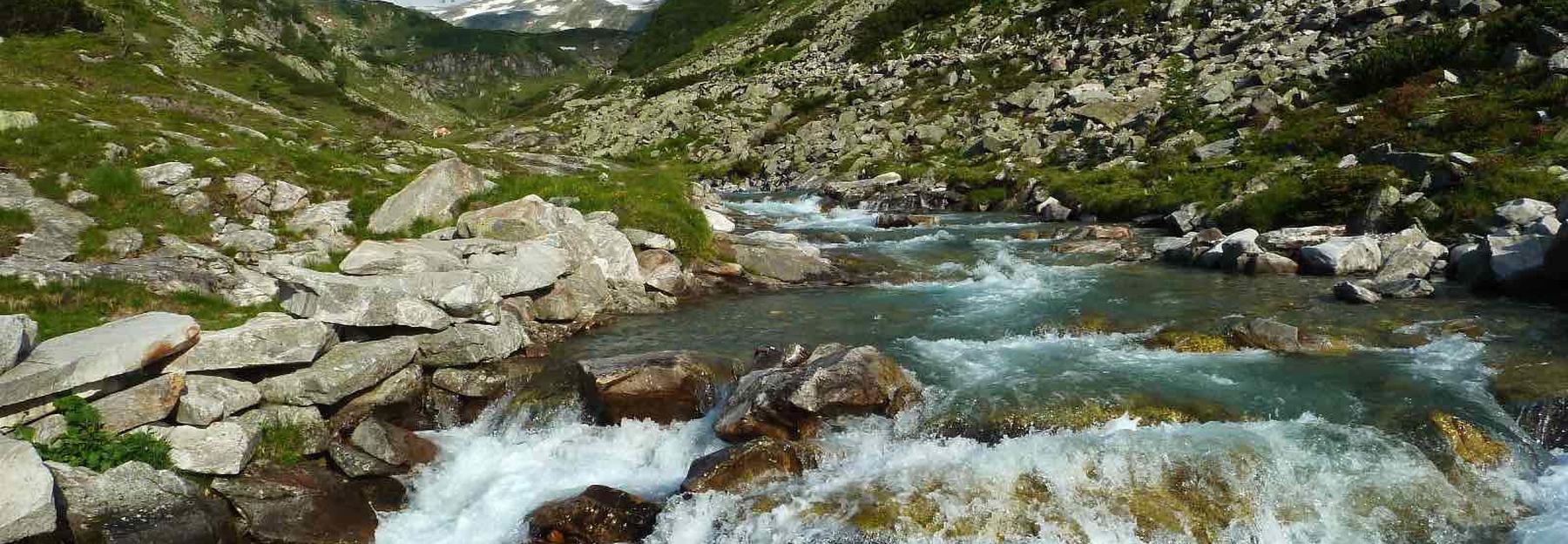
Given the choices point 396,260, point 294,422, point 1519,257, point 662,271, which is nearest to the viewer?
point 294,422

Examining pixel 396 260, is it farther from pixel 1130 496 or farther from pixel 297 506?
pixel 1130 496

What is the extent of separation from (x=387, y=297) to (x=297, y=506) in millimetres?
4507

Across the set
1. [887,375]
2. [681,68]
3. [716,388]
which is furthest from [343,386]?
[681,68]

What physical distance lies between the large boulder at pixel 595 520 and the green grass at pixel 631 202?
13.9 m

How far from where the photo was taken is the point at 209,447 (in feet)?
33.8

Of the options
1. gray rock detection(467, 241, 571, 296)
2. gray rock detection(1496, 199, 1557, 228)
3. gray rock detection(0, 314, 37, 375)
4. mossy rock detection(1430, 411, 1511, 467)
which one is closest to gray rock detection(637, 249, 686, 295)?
gray rock detection(467, 241, 571, 296)

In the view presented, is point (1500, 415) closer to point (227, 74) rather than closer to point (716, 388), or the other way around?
point (716, 388)

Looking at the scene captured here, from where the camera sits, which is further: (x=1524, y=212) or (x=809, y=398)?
(x=1524, y=212)

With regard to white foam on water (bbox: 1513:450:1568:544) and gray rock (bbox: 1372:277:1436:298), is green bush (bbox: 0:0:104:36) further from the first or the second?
white foam on water (bbox: 1513:450:1568:544)

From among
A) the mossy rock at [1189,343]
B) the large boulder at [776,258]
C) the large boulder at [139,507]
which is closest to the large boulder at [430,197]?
the large boulder at [776,258]

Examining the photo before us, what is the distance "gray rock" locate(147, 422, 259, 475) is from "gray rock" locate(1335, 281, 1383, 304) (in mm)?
22230

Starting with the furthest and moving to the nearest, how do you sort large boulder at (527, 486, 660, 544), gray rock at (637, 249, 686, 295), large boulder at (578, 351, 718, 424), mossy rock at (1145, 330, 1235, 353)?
gray rock at (637, 249, 686, 295)
mossy rock at (1145, 330, 1235, 353)
large boulder at (578, 351, 718, 424)
large boulder at (527, 486, 660, 544)

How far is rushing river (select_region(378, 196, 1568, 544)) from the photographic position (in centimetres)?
934

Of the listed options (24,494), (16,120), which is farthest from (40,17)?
(24,494)
